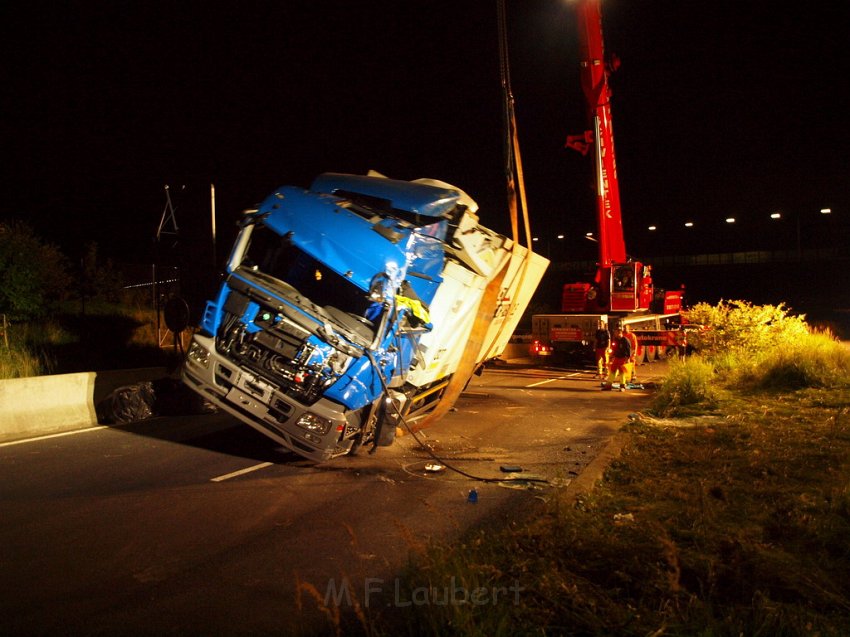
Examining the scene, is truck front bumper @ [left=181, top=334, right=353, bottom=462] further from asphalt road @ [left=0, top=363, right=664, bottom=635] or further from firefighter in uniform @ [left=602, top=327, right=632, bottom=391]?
firefighter in uniform @ [left=602, top=327, right=632, bottom=391]

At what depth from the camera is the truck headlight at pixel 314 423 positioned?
6.39 meters

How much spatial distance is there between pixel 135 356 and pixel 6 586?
10.9 m

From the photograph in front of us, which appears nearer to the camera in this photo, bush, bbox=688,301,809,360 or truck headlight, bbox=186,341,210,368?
truck headlight, bbox=186,341,210,368

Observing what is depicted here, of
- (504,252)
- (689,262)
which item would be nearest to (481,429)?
(504,252)

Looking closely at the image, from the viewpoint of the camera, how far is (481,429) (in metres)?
9.78

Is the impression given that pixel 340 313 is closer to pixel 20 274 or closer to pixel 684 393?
pixel 684 393

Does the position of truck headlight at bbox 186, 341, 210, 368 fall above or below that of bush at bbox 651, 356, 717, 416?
above

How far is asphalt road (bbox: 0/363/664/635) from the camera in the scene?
3807 millimetres

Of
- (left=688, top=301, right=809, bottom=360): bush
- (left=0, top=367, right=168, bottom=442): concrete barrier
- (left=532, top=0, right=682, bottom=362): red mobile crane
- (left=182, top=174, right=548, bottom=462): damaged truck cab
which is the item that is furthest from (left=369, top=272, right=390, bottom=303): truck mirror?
(left=532, top=0, right=682, bottom=362): red mobile crane

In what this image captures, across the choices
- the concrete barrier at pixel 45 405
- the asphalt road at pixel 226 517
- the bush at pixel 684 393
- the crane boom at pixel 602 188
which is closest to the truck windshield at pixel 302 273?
the asphalt road at pixel 226 517

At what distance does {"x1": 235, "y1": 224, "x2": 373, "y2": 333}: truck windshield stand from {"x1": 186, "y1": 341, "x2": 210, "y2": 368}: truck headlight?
38.0 inches

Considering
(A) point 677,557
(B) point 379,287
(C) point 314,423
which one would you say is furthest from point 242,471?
(A) point 677,557

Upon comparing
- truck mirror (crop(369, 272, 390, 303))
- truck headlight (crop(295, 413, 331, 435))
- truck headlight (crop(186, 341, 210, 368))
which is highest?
truck mirror (crop(369, 272, 390, 303))

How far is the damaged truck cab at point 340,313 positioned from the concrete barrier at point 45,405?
134 inches
